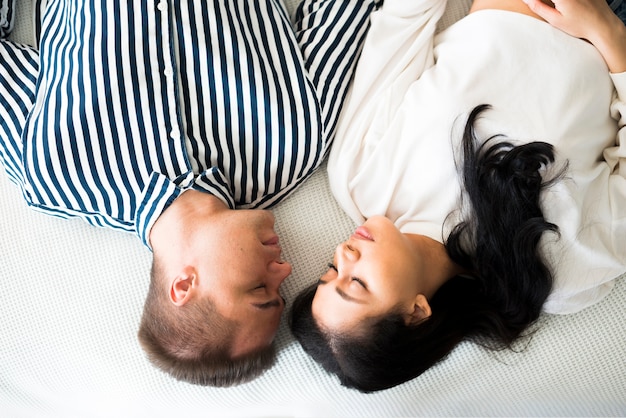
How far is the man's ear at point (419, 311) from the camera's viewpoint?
0.91m

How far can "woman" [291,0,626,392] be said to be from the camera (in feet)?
2.97

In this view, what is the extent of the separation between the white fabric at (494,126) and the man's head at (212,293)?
23 cm

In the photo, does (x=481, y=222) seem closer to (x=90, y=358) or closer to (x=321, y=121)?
(x=321, y=121)

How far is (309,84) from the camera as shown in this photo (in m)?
1.05

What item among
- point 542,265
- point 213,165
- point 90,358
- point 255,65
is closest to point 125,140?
point 213,165

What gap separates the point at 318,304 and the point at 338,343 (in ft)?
0.23

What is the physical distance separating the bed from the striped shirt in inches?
3.1

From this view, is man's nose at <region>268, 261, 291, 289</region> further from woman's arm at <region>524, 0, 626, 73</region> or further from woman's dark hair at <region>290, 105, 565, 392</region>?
woman's arm at <region>524, 0, 626, 73</region>

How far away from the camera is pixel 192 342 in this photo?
0.89m

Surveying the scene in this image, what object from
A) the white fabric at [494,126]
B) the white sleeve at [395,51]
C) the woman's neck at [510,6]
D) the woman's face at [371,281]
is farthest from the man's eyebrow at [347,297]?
the woman's neck at [510,6]

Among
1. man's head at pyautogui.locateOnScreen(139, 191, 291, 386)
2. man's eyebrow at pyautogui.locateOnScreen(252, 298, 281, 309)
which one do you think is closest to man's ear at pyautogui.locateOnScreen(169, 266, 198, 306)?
man's head at pyautogui.locateOnScreen(139, 191, 291, 386)

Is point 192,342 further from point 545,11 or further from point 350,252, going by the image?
point 545,11

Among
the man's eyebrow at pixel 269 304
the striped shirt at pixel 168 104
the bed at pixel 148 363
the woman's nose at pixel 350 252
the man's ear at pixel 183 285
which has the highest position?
the striped shirt at pixel 168 104

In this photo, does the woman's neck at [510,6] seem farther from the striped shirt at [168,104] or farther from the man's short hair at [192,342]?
the man's short hair at [192,342]
